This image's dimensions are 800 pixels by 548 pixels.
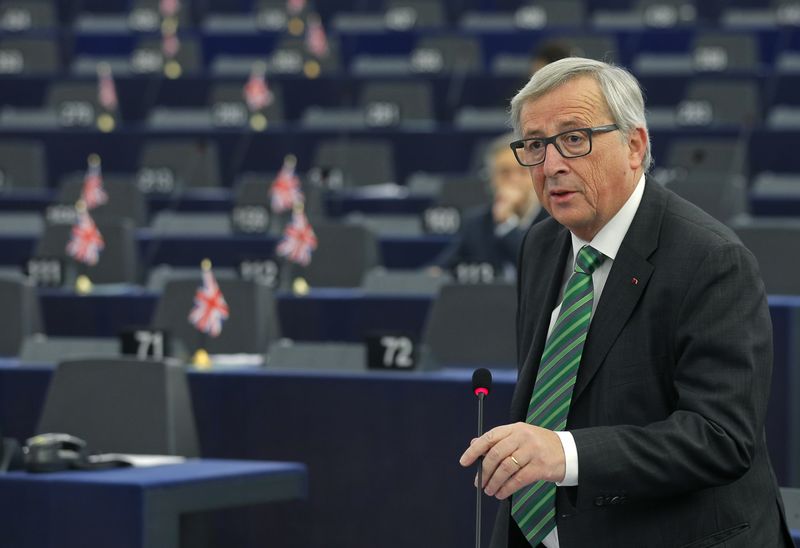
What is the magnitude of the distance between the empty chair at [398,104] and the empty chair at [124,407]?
587 cm

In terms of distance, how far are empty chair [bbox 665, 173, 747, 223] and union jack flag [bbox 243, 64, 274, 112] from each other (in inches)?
130

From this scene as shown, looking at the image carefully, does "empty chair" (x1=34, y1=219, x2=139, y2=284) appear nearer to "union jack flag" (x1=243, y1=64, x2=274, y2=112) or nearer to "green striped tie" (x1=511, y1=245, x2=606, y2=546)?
"union jack flag" (x1=243, y1=64, x2=274, y2=112)

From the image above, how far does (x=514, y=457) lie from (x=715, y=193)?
5.31 meters

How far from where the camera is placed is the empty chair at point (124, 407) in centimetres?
418

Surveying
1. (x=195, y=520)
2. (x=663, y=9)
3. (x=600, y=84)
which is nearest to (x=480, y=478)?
(x=600, y=84)

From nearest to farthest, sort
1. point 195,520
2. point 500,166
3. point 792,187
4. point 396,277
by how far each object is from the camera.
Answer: point 195,520
point 500,166
point 396,277
point 792,187

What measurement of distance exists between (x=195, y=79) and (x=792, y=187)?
13.7 feet

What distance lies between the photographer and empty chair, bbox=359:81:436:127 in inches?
395

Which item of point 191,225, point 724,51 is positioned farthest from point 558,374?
point 724,51

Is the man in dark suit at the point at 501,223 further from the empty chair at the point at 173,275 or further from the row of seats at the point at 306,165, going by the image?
the row of seats at the point at 306,165

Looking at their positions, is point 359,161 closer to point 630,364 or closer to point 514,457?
point 630,364

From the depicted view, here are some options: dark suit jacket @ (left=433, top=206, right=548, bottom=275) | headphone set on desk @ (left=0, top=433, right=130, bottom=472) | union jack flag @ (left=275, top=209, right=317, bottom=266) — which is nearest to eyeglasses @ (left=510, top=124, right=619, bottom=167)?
headphone set on desk @ (left=0, top=433, right=130, bottom=472)

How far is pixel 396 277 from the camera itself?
6.45 meters

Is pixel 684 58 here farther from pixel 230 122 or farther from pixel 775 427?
pixel 775 427
